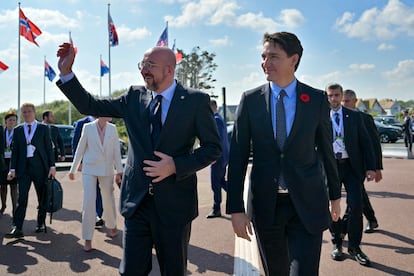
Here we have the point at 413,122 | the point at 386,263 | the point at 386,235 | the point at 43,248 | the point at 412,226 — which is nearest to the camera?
the point at 386,263

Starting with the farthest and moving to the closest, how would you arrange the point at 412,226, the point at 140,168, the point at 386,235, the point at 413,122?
1. the point at 413,122
2. the point at 412,226
3. the point at 386,235
4. the point at 140,168

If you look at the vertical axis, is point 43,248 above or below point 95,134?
below

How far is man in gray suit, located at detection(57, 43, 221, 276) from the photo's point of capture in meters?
2.84

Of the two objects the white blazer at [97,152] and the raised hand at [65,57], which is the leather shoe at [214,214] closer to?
the white blazer at [97,152]

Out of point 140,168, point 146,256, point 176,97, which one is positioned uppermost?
point 176,97

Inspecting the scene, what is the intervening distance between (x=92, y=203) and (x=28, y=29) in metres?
20.9

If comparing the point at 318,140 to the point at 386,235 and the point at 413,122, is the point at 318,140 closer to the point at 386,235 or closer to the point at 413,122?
the point at 386,235

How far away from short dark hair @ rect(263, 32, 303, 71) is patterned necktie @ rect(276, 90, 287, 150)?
28cm

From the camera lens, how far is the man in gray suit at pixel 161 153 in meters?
2.84

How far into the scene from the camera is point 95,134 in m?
5.98

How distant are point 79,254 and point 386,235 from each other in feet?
14.2

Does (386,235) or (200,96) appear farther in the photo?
(386,235)

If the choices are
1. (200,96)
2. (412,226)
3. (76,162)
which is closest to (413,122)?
(412,226)

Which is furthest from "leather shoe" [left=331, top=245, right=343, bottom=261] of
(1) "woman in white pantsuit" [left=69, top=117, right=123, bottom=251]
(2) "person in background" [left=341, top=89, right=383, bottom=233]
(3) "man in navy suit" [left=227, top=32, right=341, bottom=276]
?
(1) "woman in white pantsuit" [left=69, top=117, right=123, bottom=251]
